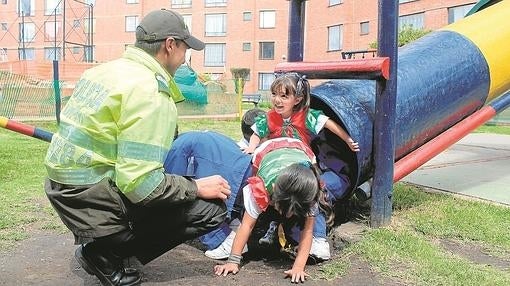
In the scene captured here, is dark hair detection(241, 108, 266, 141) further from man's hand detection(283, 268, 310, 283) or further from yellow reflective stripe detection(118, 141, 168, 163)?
yellow reflective stripe detection(118, 141, 168, 163)

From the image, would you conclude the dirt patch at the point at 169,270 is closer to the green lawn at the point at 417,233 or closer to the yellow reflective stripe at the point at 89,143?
the green lawn at the point at 417,233

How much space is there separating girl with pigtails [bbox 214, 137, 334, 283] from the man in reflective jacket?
0.94 feet

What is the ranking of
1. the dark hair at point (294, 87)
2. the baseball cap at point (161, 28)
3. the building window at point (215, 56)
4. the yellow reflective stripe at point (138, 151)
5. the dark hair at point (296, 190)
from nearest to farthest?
the yellow reflective stripe at point (138, 151), the baseball cap at point (161, 28), the dark hair at point (296, 190), the dark hair at point (294, 87), the building window at point (215, 56)

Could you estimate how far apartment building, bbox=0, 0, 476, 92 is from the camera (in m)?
39.0

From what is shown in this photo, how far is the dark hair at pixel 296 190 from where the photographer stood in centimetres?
289

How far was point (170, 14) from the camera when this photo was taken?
2682 millimetres

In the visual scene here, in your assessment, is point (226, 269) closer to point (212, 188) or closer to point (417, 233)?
point (212, 188)

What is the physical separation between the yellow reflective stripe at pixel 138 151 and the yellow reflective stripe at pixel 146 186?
0.07 m

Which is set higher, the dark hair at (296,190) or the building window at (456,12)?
the building window at (456,12)

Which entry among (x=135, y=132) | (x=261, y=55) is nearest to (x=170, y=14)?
(x=135, y=132)

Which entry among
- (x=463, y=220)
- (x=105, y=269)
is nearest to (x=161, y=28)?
(x=105, y=269)

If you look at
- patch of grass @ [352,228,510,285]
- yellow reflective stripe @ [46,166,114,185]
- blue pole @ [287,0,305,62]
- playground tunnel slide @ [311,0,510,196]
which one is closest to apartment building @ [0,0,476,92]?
playground tunnel slide @ [311,0,510,196]

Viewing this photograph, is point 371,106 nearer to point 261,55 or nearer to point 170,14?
point 170,14

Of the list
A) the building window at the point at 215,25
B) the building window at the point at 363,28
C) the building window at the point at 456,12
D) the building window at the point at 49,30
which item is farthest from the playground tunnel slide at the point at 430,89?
the building window at the point at 49,30
